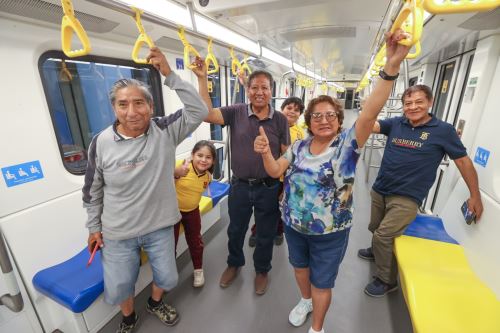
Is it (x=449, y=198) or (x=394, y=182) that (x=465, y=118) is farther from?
(x=394, y=182)

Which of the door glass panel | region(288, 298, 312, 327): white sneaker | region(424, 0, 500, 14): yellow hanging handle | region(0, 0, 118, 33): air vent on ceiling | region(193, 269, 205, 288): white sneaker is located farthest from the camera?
the door glass panel

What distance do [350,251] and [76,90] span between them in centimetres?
352

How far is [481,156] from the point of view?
2.17 meters

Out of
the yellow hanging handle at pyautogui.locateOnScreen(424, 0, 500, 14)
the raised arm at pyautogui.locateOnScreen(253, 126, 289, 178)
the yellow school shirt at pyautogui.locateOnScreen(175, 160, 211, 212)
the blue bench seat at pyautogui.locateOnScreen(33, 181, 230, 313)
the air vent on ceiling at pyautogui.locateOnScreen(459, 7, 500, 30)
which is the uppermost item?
the air vent on ceiling at pyautogui.locateOnScreen(459, 7, 500, 30)

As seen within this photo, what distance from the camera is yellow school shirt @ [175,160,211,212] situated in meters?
2.16

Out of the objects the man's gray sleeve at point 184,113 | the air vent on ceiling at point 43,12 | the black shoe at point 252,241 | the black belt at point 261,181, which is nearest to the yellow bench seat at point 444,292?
the black belt at point 261,181

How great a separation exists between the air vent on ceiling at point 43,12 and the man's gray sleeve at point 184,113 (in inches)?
31.7

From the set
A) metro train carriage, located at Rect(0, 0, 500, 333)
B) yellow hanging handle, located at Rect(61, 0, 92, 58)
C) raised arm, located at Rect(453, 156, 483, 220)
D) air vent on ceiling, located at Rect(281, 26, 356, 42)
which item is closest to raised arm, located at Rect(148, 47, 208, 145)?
metro train carriage, located at Rect(0, 0, 500, 333)

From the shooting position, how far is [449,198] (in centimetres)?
263

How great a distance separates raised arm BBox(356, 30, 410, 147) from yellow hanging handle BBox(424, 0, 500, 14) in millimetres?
173

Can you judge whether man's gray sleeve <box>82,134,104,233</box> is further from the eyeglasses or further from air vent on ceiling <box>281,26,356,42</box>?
air vent on ceiling <box>281,26,356,42</box>

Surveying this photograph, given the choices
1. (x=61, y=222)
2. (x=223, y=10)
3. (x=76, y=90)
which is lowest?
(x=61, y=222)

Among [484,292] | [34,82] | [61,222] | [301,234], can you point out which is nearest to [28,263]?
[61,222]

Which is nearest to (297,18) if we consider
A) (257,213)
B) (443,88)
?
(257,213)
